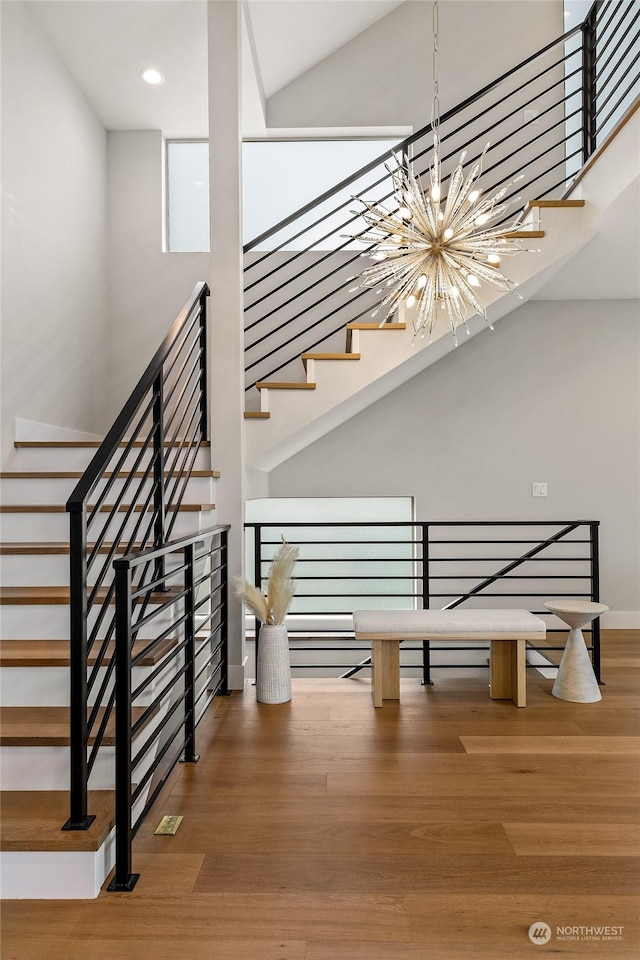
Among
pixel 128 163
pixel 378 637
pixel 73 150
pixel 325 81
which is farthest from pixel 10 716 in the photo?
pixel 325 81

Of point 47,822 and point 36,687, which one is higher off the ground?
point 36,687

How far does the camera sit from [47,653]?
219 cm

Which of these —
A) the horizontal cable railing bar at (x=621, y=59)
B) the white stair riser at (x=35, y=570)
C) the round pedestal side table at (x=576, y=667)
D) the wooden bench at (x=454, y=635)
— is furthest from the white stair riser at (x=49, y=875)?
the horizontal cable railing bar at (x=621, y=59)

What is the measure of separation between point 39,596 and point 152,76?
11.7 feet

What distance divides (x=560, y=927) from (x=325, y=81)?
17.6 feet

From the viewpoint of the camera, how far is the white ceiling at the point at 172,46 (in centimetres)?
363

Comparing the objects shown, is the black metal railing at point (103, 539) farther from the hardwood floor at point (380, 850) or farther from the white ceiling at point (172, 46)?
the white ceiling at point (172, 46)

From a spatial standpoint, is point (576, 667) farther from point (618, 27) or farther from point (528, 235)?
point (618, 27)

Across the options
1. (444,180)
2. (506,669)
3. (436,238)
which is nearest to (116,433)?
(436,238)

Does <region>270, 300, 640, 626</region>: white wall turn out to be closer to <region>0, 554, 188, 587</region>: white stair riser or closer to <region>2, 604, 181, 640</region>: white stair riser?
<region>0, 554, 188, 587</region>: white stair riser

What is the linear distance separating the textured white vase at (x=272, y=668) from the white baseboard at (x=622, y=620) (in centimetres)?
296

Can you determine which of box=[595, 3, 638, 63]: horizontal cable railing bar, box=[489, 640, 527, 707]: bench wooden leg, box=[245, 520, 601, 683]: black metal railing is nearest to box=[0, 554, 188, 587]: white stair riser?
box=[489, 640, 527, 707]: bench wooden leg

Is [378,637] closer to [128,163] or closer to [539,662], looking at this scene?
[539,662]

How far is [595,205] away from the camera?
3.55m
